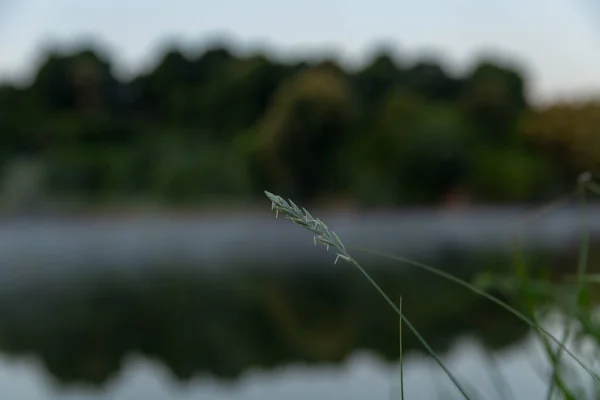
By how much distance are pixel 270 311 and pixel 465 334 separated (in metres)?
0.58

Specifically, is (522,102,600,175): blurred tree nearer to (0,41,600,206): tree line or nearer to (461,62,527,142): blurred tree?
(0,41,600,206): tree line

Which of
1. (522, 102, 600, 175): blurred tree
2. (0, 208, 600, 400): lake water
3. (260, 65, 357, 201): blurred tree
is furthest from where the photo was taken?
(522, 102, 600, 175): blurred tree

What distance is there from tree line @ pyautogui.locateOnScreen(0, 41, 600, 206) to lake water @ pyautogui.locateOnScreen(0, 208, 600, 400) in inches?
94.3

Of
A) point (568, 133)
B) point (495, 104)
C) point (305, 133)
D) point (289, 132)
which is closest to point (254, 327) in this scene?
point (289, 132)

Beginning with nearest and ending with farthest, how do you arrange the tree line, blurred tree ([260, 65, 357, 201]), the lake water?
the lake water
blurred tree ([260, 65, 357, 201])
the tree line

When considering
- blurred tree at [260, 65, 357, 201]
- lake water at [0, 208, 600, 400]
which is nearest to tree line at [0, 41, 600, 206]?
blurred tree at [260, 65, 357, 201]

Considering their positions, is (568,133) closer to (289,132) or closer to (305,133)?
(305,133)

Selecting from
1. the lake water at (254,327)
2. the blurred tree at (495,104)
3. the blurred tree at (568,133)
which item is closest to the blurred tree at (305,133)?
the blurred tree at (495,104)

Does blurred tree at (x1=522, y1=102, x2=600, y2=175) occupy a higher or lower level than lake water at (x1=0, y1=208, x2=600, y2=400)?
higher

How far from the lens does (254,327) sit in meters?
1.72

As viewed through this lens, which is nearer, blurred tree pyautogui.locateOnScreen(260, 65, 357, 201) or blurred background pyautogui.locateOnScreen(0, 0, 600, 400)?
blurred background pyautogui.locateOnScreen(0, 0, 600, 400)

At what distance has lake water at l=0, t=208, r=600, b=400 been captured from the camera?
1207mm

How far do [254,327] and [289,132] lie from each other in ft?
13.7

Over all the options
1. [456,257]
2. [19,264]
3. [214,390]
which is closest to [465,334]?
[214,390]
